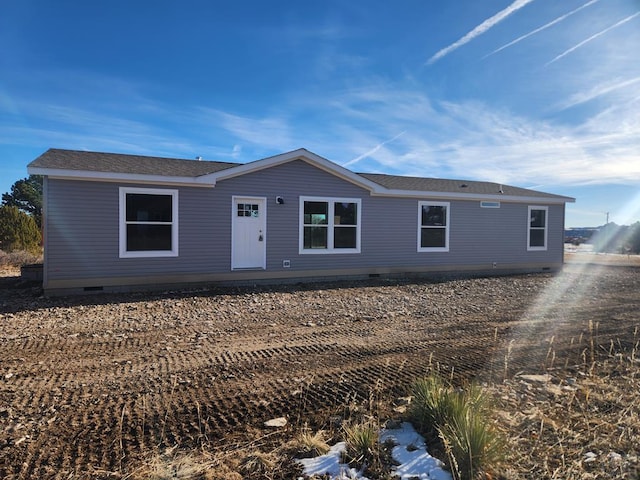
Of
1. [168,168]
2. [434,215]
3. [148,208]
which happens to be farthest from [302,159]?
[434,215]

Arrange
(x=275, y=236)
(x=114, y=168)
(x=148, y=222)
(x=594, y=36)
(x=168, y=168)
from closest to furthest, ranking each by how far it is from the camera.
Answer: (x=594, y=36) < (x=114, y=168) < (x=148, y=222) < (x=168, y=168) < (x=275, y=236)

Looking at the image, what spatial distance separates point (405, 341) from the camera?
5590mm

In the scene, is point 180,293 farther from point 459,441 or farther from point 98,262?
point 459,441

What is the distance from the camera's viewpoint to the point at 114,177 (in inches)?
359

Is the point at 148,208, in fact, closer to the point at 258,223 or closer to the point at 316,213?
the point at 258,223

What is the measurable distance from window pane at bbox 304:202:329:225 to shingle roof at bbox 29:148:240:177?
2.72 m

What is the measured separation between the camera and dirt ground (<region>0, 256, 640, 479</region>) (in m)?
2.97

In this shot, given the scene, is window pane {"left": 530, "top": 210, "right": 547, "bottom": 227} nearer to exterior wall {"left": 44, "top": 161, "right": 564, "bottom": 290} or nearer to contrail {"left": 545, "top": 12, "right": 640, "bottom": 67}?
exterior wall {"left": 44, "top": 161, "right": 564, "bottom": 290}

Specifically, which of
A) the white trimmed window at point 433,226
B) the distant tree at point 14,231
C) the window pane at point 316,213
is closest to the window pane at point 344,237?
the window pane at point 316,213

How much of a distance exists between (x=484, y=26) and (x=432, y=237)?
6.26 metres

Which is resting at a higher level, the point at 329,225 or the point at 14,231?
the point at 329,225

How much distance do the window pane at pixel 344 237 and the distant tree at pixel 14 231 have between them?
45.8ft

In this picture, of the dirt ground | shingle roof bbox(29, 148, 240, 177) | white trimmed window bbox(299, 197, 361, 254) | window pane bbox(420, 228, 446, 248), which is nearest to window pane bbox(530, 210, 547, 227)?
window pane bbox(420, 228, 446, 248)

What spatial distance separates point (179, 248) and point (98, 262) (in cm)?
182
